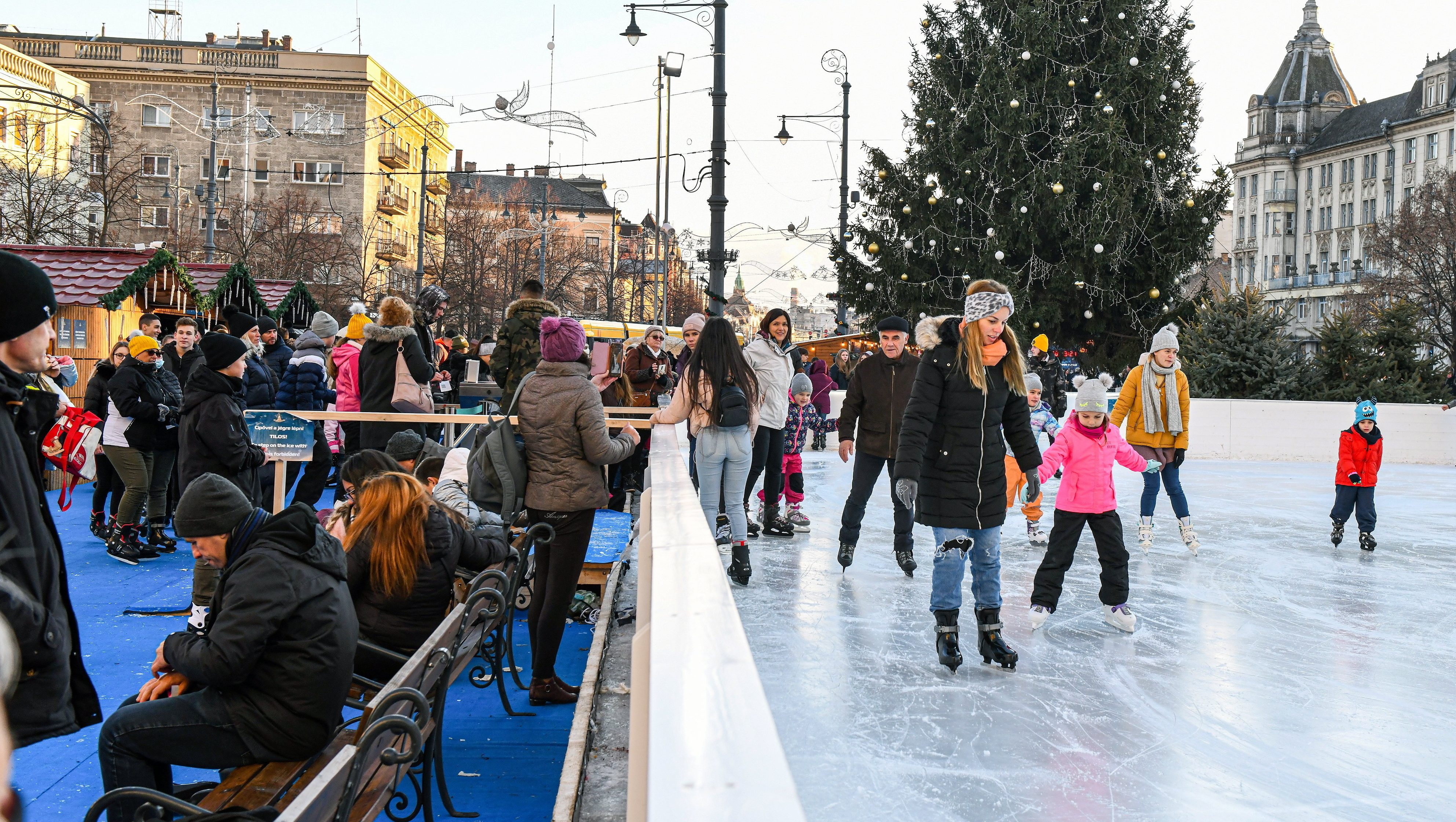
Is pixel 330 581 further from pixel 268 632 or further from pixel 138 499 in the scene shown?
pixel 138 499

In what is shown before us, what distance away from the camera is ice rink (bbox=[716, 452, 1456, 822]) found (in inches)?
158

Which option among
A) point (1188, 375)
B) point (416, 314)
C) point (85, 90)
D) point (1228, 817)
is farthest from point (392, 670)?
point (85, 90)

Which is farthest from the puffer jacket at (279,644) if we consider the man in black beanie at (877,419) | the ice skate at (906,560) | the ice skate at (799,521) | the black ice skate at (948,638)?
the ice skate at (799,521)

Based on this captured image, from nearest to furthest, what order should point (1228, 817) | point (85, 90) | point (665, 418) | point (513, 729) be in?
point (1228, 817) → point (513, 729) → point (665, 418) → point (85, 90)

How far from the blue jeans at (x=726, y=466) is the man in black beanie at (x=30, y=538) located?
15.5 feet

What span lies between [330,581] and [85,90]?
156ft

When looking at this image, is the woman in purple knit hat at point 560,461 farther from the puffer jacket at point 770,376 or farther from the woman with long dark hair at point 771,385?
the puffer jacket at point 770,376

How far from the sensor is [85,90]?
140ft

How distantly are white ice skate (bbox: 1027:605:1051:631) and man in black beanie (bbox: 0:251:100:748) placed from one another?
5.02 metres

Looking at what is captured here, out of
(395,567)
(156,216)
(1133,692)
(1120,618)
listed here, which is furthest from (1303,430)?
(156,216)

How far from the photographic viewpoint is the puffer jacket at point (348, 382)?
9312mm

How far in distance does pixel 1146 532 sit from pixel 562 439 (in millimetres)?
6431

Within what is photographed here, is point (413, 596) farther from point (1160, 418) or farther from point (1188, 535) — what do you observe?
point (1188, 535)

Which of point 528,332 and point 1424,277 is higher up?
point 1424,277
